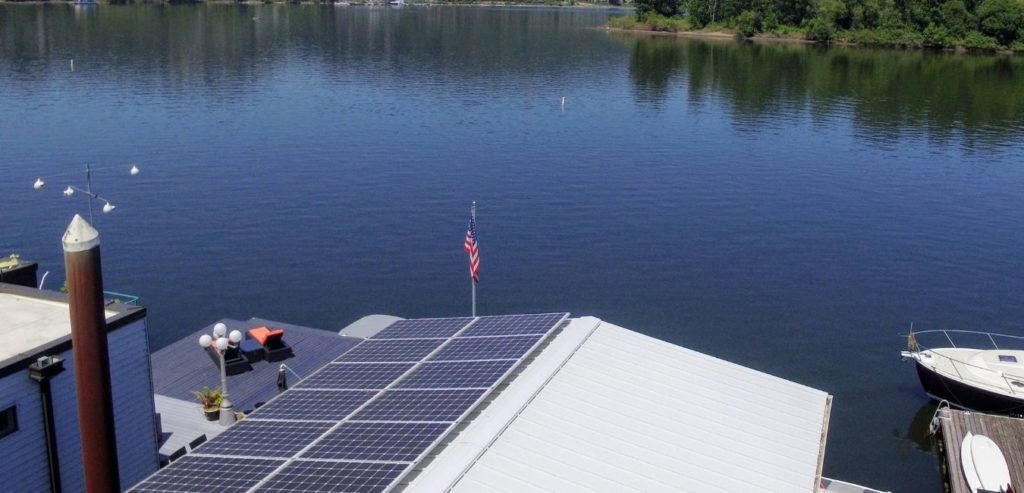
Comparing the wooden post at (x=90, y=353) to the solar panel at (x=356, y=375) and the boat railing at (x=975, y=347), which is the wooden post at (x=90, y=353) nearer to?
the solar panel at (x=356, y=375)

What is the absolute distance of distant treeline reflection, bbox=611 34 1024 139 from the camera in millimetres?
99438

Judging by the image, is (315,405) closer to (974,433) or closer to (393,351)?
(393,351)

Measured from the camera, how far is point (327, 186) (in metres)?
→ 63.8

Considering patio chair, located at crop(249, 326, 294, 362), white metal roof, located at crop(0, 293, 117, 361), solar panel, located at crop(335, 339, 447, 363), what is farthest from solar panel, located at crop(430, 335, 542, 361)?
patio chair, located at crop(249, 326, 294, 362)

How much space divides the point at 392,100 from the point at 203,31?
3201 inches

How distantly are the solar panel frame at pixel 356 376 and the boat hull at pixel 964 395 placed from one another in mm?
22282

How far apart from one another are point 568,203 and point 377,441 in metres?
44.8

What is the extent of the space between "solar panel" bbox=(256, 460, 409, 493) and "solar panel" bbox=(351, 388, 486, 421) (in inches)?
78.4

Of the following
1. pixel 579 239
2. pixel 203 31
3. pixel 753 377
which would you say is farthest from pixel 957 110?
pixel 203 31

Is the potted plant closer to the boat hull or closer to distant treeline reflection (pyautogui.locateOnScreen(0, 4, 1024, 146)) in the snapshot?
the boat hull

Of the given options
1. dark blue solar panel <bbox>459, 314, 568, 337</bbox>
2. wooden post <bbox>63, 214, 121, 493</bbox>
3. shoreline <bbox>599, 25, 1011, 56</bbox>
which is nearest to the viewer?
wooden post <bbox>63, 214, 121, 493</bbox>

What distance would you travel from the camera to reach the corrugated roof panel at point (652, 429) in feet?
57.4

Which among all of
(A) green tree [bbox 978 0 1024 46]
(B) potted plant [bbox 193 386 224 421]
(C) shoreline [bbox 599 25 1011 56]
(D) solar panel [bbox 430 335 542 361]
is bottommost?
(B) potted plant [bbox 193 386 224 421]

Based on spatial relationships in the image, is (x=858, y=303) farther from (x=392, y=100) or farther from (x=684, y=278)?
(x=392, y=100)
